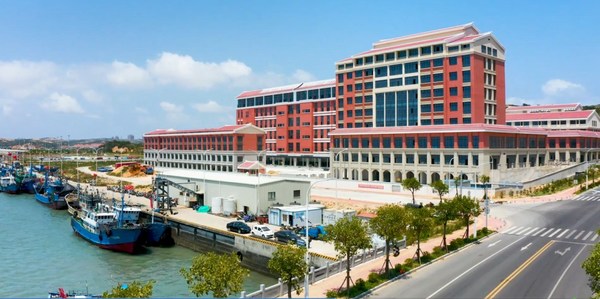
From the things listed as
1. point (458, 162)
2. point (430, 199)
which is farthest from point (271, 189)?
point (458, 162)

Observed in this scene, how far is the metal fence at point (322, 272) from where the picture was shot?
3011 centimetres

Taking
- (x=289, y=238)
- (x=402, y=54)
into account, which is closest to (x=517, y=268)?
(x=289, y=238)

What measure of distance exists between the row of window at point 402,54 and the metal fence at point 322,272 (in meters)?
67.6

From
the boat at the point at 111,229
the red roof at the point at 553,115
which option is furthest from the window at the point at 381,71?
the boat at the point at 111,229

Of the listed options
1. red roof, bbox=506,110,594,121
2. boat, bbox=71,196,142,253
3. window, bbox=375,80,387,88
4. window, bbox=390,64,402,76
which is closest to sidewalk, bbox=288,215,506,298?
boat, bbox=71,196,142,253

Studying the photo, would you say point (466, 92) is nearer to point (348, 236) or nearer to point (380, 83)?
point (380, 83)

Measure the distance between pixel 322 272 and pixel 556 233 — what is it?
30070 millimetres

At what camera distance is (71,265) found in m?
50.6

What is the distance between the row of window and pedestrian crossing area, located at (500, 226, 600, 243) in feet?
183

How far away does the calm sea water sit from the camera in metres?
42.4

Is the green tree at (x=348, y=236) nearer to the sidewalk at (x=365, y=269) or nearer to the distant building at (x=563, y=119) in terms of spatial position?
the sidewalk at (x=365, y=269)

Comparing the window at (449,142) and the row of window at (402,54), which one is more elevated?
the row of window at (402,54)

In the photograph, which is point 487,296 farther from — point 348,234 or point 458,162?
point 458,162

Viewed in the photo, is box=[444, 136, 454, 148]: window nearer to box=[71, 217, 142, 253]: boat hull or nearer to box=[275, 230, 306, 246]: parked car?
box=[275, 230, 306, 246]: parked car
